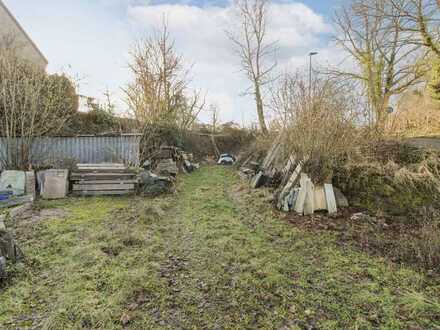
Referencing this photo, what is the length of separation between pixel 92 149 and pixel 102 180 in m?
2.06

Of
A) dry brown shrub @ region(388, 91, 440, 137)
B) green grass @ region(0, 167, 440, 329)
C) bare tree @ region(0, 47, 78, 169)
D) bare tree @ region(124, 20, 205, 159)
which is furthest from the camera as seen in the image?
bare tree @ region(124, 20, 205, 159)

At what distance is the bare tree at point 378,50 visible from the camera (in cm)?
932

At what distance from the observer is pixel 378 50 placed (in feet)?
38.2

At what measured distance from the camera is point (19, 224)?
13.6 feet

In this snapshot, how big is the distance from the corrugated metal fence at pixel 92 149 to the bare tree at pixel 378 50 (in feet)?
32.0

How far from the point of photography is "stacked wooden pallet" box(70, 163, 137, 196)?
644 centimetres

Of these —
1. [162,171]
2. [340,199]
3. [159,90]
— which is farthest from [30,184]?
[159,90]

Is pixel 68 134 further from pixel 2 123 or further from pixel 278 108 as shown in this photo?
pixel 278 108

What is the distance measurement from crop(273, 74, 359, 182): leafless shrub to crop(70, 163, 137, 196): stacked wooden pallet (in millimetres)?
4799

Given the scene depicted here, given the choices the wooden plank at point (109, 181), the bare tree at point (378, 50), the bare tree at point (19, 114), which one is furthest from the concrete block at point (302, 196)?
the bare tree at point (19, 114)

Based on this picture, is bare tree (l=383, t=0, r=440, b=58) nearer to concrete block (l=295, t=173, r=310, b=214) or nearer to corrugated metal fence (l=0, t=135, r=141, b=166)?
concrete block (l=295, t=173, r=310, b=214)

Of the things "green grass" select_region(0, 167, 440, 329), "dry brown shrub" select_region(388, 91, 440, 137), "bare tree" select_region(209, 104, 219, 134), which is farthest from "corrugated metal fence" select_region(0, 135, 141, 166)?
"bare tree" select_region(209, 104, 219, 134)

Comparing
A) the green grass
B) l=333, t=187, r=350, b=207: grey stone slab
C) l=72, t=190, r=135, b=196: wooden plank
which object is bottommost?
the green grass

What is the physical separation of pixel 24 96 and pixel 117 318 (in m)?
7.28
